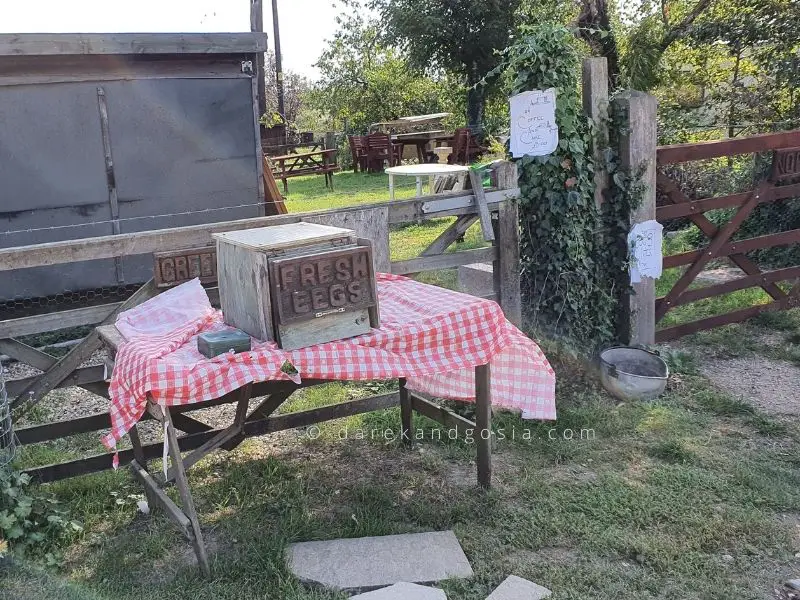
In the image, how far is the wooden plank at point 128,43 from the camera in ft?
22.5

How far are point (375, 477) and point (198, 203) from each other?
15.6ft

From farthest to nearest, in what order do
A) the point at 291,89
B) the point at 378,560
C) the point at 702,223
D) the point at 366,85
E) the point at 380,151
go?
1. the point at 291,89
2. the point at 366,85
3. the point at 380,151
4. the point at 702,223
5. the point at 378,560

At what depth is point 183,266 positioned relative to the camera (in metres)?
4.28

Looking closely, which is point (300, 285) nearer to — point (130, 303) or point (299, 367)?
point (299, 367)

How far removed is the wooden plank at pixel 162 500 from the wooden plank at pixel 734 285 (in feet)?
13.4

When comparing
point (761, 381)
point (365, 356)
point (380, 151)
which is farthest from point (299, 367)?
A: point (380, 151)

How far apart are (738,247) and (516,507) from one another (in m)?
3.77

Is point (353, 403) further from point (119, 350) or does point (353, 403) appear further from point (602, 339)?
point (602, 339)

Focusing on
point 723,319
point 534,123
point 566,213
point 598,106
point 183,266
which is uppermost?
point 598,106

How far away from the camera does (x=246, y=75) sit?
27.1ft

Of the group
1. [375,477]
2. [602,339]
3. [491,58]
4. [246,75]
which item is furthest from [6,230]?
[491,58]

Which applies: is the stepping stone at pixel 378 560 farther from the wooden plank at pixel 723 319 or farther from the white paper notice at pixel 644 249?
the wooden plank at pixel 723 319

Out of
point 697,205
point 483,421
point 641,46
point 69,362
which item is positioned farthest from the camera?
point 641,46

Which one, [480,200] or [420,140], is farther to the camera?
[420,140]
